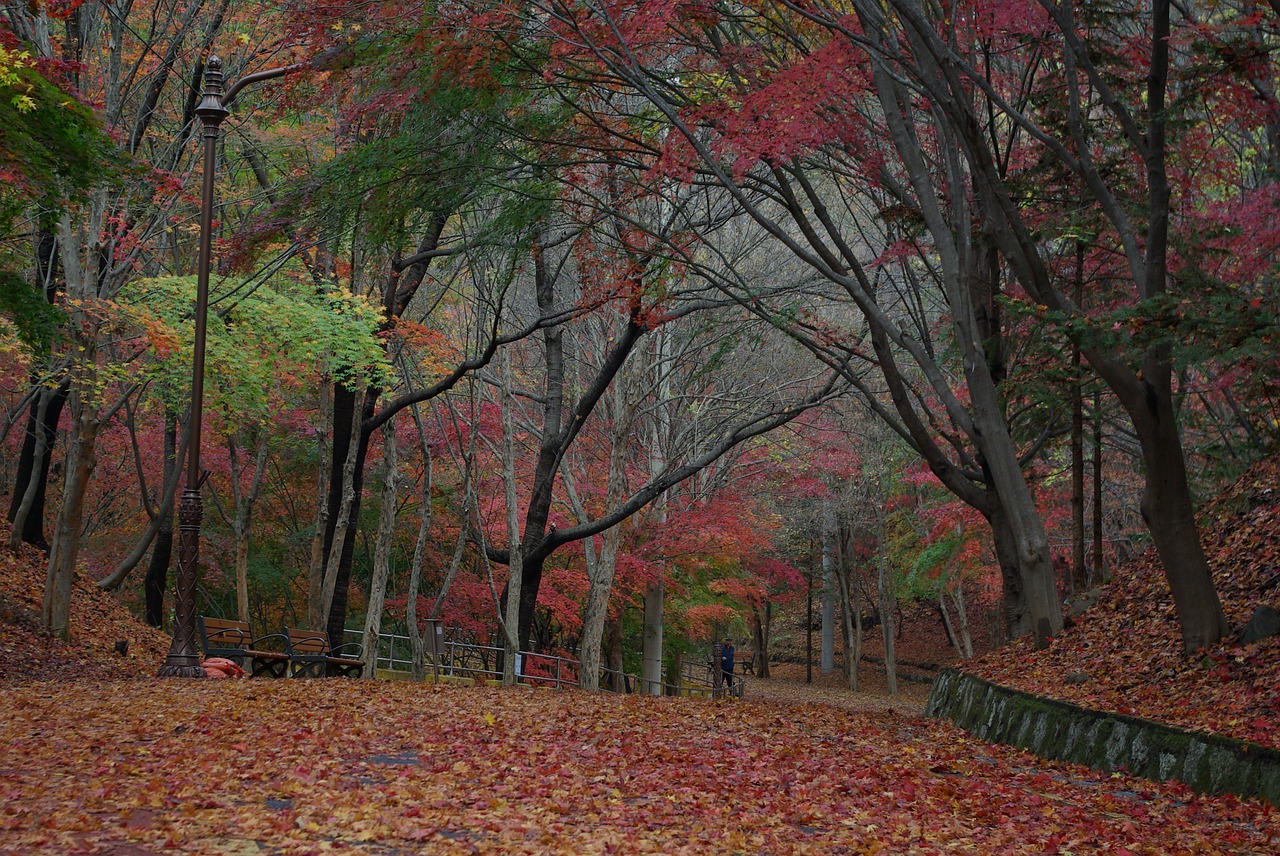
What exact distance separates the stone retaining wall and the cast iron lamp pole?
8168 mm

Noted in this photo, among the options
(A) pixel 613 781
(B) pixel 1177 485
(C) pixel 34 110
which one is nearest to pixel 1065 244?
(B) pixel 1177 485

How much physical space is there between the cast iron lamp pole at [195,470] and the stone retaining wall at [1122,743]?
817cm

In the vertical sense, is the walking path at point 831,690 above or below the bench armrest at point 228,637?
below

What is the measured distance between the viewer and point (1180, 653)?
902 centimetres

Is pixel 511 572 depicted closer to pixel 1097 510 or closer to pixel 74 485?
pixel 74 485

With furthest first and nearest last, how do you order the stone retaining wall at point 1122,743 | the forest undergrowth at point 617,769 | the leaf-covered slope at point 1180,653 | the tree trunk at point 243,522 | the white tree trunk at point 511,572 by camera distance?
1. the tree trunk at point 243,522
2. the white tree trunk at point 511,572
3. the leaf-covered slope at point 1180,653
4. the stone retaining wall at point 1122,743
5. the forest undergrowth at point 617,769

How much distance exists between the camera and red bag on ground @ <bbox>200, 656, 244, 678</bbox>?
12680mm

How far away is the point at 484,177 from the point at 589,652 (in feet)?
26.7

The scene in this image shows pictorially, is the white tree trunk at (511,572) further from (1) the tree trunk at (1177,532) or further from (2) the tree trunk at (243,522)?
(1) the tree trunk at (1177,532)

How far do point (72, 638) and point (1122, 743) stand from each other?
13934mm

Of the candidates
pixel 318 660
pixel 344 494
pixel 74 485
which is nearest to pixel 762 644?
pixel 344 494

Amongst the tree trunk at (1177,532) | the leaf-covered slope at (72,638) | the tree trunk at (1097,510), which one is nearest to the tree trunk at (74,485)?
the leaf-covered slope at (72,638)

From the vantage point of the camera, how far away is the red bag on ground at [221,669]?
12.7m

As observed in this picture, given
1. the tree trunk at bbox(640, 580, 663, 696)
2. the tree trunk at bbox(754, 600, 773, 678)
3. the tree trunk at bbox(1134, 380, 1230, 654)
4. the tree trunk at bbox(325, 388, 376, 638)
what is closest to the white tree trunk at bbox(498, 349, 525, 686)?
the tree trunk at bbox(325, 388, 376, 638)
